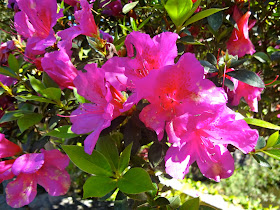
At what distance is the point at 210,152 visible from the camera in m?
0.69

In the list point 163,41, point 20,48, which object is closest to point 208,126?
point 163,41

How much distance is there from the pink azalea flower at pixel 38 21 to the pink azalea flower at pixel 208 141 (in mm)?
512

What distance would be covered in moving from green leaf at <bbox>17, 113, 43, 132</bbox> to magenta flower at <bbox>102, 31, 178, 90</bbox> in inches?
16.3

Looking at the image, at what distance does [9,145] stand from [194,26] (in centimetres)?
95

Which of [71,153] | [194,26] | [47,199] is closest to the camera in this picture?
[71,153]

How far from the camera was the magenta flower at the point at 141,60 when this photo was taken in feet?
2.04

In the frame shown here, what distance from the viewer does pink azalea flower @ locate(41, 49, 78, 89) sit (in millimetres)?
716

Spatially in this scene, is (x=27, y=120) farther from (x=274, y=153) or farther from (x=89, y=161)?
(x=274, y=153)

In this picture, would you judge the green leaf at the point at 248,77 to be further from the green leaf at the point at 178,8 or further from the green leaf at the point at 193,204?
the green leaf at the point at 193,204

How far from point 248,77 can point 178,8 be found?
29cm

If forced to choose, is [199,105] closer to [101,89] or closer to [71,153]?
[101,89]

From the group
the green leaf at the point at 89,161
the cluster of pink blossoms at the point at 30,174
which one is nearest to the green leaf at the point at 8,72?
the cluster of pink blossoms at the point at 30,174

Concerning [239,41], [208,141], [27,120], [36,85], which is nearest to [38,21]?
[36,85]

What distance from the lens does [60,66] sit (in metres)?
0.71
